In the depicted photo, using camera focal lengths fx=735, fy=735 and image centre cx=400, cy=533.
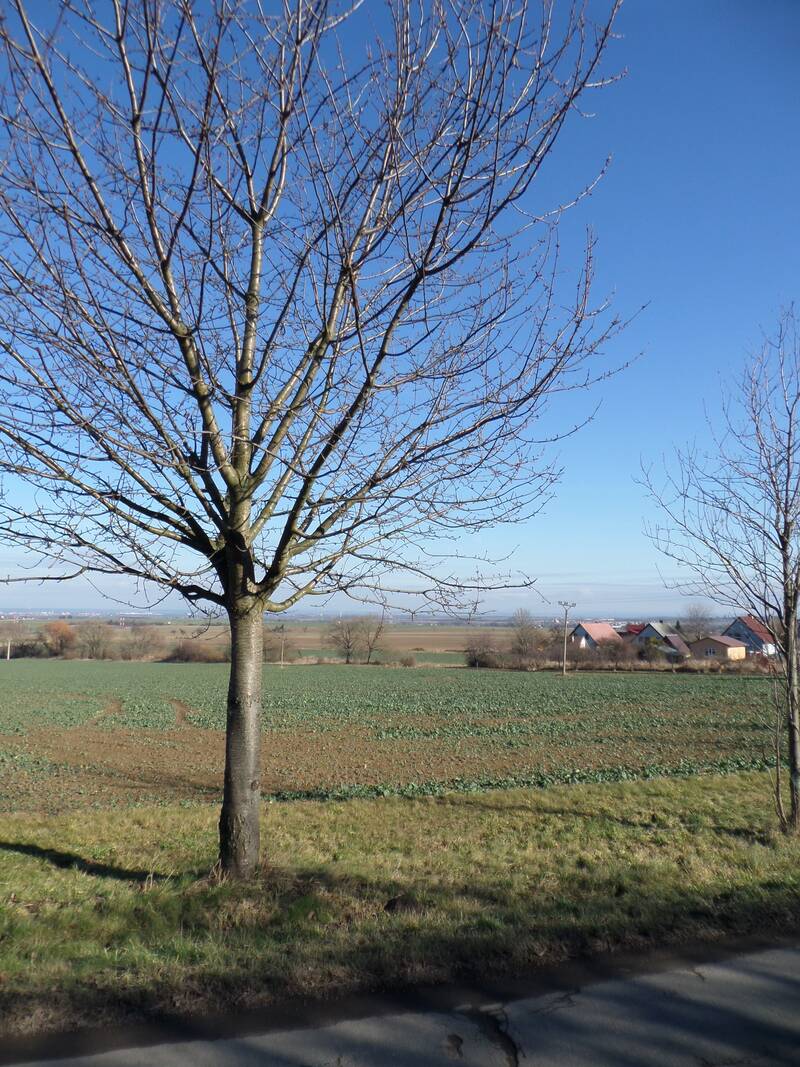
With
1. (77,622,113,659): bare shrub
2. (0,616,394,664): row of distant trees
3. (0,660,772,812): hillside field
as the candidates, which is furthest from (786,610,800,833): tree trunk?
(77,622,113,659): bare shrub

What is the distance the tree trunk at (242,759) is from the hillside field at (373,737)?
27.3 feet

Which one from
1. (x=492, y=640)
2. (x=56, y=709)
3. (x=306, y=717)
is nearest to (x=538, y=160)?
(x=306, y=717)

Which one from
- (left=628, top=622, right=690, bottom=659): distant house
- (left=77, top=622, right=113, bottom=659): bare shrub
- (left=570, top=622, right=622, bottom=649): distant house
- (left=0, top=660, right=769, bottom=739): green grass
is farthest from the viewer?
(left=77, top=622, right=113, bottom=659): bare shrub

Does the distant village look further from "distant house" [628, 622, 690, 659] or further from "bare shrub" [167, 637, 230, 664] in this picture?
"bare shrub" [167, 637, 230, 664]

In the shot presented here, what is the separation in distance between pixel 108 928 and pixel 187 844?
3603 millimetres

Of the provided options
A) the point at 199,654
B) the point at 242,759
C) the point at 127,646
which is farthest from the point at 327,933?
the point at 127,646

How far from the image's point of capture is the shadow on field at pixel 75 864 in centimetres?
578

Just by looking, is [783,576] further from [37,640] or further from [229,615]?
[37,640]

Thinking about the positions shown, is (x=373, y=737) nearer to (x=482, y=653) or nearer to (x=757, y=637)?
(x=757, y=637)

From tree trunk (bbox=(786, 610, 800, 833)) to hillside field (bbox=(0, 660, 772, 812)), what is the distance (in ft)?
22.1

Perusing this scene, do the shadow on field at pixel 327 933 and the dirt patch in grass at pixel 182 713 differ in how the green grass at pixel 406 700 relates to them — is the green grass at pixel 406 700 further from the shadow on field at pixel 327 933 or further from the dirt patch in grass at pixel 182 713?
the shadow on field at pixel 327 933

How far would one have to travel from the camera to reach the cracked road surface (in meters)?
2.97

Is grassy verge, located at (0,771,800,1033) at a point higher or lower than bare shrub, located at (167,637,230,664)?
higher

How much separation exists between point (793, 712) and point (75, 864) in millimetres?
7218
